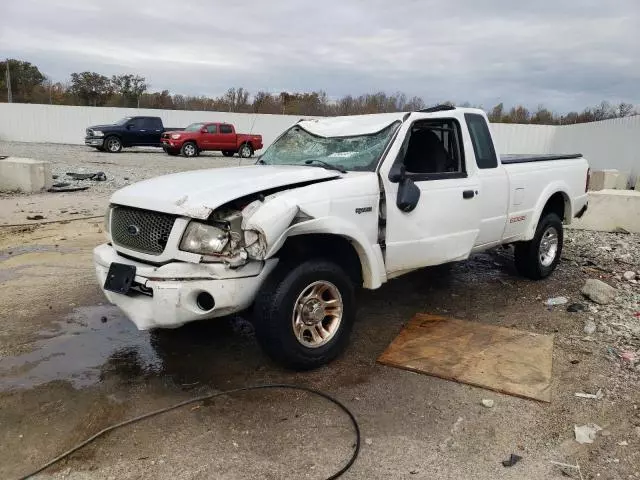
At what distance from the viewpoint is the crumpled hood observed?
3.57 m

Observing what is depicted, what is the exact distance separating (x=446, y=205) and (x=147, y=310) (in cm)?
261

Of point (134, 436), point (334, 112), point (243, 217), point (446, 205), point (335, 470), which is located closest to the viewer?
point (335, 470)

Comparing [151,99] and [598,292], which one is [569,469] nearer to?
[598,292]

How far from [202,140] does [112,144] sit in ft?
13.4

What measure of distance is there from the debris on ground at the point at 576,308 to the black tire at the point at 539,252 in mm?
812

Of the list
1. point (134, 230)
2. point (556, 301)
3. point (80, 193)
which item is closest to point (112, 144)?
point (80, 193)

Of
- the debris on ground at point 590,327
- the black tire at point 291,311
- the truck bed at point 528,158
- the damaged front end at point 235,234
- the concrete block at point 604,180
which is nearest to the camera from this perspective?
the damaged front end at point 235,234

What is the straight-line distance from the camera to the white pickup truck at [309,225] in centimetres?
355

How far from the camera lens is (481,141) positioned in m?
5.38

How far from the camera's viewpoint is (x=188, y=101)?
51438 mm

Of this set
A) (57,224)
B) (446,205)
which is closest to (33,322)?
(446,205)

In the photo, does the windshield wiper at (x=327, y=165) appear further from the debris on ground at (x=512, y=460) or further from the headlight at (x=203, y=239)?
the debris on ground at (x=512, y=460)

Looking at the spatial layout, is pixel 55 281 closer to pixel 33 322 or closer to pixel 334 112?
pixel 33 322

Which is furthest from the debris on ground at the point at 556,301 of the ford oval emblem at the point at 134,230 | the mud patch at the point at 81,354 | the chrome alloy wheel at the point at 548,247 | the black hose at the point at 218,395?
the ford oval emblem at the point at 134,230
